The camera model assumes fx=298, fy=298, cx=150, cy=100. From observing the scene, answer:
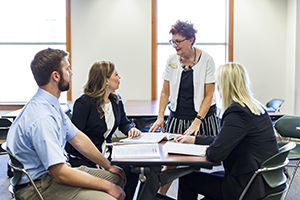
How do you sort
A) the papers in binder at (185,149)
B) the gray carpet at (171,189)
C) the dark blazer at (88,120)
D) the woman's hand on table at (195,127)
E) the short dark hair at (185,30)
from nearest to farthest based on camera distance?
the papers in binder at (185,149) < the dark blazer at (88,120) < the woman's hand on table at (195,127) < the short dark hair at (185,30) < the gray carpet at (171,189)

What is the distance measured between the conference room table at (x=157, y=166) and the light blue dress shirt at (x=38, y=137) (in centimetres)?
32

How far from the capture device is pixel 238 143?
5.52 ft

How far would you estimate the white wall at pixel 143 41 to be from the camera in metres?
5.84

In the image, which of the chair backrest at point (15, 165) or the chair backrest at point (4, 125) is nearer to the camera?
the chair backrest at point (15, 165)

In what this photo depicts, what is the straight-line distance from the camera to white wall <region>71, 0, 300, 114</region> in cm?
584

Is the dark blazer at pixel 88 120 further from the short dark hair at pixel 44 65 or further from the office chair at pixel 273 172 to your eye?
the office chair at pixel 273 172

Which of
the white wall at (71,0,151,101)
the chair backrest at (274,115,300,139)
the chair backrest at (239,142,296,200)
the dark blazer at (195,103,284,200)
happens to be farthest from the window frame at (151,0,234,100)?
the chair backrest at (239,142,296,200)

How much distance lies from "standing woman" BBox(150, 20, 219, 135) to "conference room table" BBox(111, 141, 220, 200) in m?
0.75

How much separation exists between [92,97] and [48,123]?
0.83 m

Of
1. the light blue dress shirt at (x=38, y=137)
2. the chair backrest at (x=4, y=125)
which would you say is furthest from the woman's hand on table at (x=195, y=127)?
the chair backrest at (x=4, y=125)

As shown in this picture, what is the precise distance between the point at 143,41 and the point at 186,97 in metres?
3.56

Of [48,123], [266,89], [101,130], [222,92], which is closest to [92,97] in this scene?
[101,130]

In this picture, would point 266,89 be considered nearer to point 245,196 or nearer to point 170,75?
point 170,75

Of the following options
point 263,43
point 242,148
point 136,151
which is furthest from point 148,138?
point 263,43
